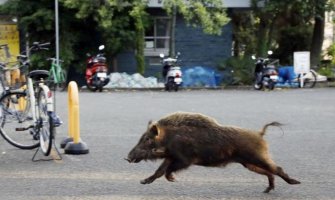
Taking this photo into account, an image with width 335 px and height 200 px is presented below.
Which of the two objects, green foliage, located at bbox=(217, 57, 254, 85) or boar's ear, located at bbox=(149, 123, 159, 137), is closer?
boar's ear, located at bbox=(149, 123, 159, 137)

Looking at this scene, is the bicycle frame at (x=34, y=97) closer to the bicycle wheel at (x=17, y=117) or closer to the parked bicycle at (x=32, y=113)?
the parked bicycle at (x=32, y=113)

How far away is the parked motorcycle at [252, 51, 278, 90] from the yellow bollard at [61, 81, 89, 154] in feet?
48.3

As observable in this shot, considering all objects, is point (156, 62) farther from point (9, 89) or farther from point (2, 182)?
point (2, 182)

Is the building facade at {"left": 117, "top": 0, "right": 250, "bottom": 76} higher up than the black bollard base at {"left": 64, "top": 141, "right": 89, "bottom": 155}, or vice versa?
the building facade at {"left": 117, "top": 0, "right": 250, "bottom": 76}

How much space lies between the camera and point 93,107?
16.5m

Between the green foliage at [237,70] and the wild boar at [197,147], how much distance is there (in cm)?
1889

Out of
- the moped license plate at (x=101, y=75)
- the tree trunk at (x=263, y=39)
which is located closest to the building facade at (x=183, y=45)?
the tree trunk at (x=263, y=39)

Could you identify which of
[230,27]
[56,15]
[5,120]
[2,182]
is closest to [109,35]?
[56,15]

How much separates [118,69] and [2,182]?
20059 millimetres

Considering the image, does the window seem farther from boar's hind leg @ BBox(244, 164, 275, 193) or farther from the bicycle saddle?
boar's hind leg @ BBox(244, 164, 275, 193)

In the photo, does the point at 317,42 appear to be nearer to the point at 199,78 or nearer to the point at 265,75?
the point at 265,75

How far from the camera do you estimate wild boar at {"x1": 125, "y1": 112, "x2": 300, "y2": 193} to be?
21.9 feet

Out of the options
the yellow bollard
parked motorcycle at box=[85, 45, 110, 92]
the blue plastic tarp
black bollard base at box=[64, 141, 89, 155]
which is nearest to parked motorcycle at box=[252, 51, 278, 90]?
the blue plastic tarp

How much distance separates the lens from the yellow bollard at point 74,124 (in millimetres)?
9134
